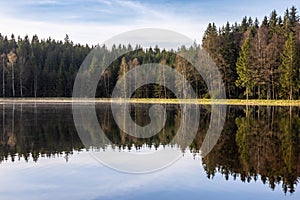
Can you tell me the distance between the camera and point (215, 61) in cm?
6656

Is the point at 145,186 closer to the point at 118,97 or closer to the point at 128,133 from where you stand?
the point at 128,133

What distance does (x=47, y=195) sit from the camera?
1051cm

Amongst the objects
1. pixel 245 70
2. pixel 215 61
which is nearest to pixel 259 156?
pixel 245 70

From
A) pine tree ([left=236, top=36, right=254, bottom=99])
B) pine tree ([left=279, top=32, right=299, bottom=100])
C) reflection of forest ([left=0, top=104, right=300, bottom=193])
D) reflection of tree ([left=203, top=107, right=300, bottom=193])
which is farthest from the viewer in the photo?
pine tree ([left=236, top=36, right=254, bottom=99])

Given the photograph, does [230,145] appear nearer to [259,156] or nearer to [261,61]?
[259,156]

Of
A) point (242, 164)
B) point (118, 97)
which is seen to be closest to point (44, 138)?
point (242, 164)

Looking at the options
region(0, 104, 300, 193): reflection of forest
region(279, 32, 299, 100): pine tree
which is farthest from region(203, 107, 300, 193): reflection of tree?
region(279, 32, 299, 100): pine tree

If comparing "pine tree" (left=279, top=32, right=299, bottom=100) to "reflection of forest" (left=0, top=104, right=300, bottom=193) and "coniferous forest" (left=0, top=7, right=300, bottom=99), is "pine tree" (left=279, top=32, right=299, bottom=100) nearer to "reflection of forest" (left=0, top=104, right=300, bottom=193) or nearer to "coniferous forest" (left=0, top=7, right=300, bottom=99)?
"coniferous forest" (left=0, top=7, right=300, bottom=99)

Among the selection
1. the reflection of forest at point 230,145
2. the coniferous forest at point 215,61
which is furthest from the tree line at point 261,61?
the reflection of forest at point 230,145

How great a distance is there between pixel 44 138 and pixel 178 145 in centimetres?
673

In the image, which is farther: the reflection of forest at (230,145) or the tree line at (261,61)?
the tree line at (261,61)

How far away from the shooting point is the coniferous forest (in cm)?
6078

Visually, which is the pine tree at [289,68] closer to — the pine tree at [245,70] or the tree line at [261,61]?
the tree line at [261,61]

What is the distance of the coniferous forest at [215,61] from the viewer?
60.8m
